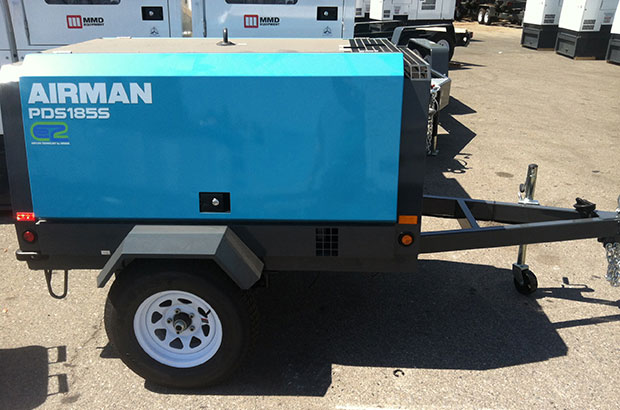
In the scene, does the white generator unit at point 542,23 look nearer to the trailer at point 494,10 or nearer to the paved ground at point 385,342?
the trailer at point 494,10

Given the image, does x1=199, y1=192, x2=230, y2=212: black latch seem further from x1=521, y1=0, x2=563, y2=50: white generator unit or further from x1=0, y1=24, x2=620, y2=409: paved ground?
x1=521, y1=0, x2=563, y2=50: white generator unit

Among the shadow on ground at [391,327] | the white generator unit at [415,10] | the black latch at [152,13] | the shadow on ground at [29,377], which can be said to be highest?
the black latch at [152,13]

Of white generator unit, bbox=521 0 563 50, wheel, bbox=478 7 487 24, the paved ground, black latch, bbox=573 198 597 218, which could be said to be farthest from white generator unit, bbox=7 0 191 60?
wheel, bbox=478 7 487 24

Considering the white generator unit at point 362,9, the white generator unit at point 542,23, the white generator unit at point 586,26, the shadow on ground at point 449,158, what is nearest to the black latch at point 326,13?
the shadow on ground at point 449,158

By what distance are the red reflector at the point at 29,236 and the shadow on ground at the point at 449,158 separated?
5.02 metres

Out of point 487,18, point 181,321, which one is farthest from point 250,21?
point 487,18

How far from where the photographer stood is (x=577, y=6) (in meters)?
18.3

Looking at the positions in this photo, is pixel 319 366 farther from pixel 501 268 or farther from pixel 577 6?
pixel 577 6

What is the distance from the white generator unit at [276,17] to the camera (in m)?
7.58

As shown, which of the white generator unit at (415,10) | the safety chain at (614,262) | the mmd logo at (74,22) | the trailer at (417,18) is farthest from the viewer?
the white generator unit at (415,10)

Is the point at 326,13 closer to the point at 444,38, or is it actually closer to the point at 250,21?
the point at 250,21

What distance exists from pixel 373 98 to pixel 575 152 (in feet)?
23.1

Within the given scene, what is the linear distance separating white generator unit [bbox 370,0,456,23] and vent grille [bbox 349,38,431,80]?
13727 millimetres

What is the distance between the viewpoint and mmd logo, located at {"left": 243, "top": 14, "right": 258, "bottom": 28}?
7.66m
